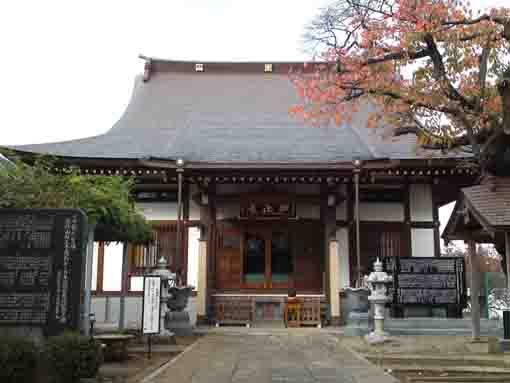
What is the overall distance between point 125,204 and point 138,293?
6184 millimetres

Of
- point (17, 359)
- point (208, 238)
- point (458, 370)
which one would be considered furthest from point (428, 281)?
point (17, 359)

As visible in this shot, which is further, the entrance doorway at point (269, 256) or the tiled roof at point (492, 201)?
the entrance doorway at point (269, 256)

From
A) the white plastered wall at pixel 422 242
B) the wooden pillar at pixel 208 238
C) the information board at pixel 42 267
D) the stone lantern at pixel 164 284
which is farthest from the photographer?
the white plastered wall at pixel 422 242

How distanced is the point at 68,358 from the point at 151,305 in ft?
11.0

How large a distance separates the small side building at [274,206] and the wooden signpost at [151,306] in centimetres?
388

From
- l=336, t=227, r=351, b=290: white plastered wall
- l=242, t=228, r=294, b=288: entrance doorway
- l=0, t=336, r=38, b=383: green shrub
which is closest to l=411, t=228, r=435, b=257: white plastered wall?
l=336, t=227, r=351, b=290: white plastered wall

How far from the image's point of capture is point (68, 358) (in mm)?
6324

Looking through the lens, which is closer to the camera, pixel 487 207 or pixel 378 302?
pixel 487 207

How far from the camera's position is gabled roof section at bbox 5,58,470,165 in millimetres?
14898

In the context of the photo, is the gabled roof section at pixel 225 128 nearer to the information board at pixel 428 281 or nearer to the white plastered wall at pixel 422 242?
the white plastered wall at pixel 422 242

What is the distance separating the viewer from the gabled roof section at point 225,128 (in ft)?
48.9

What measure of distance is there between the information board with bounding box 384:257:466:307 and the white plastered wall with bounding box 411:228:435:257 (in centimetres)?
180

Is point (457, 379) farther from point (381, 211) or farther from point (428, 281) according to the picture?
point (381, 211)

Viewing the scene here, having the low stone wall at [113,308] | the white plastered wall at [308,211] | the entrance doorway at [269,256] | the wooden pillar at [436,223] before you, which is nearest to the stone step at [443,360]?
the entrance doorway at [269,256]
